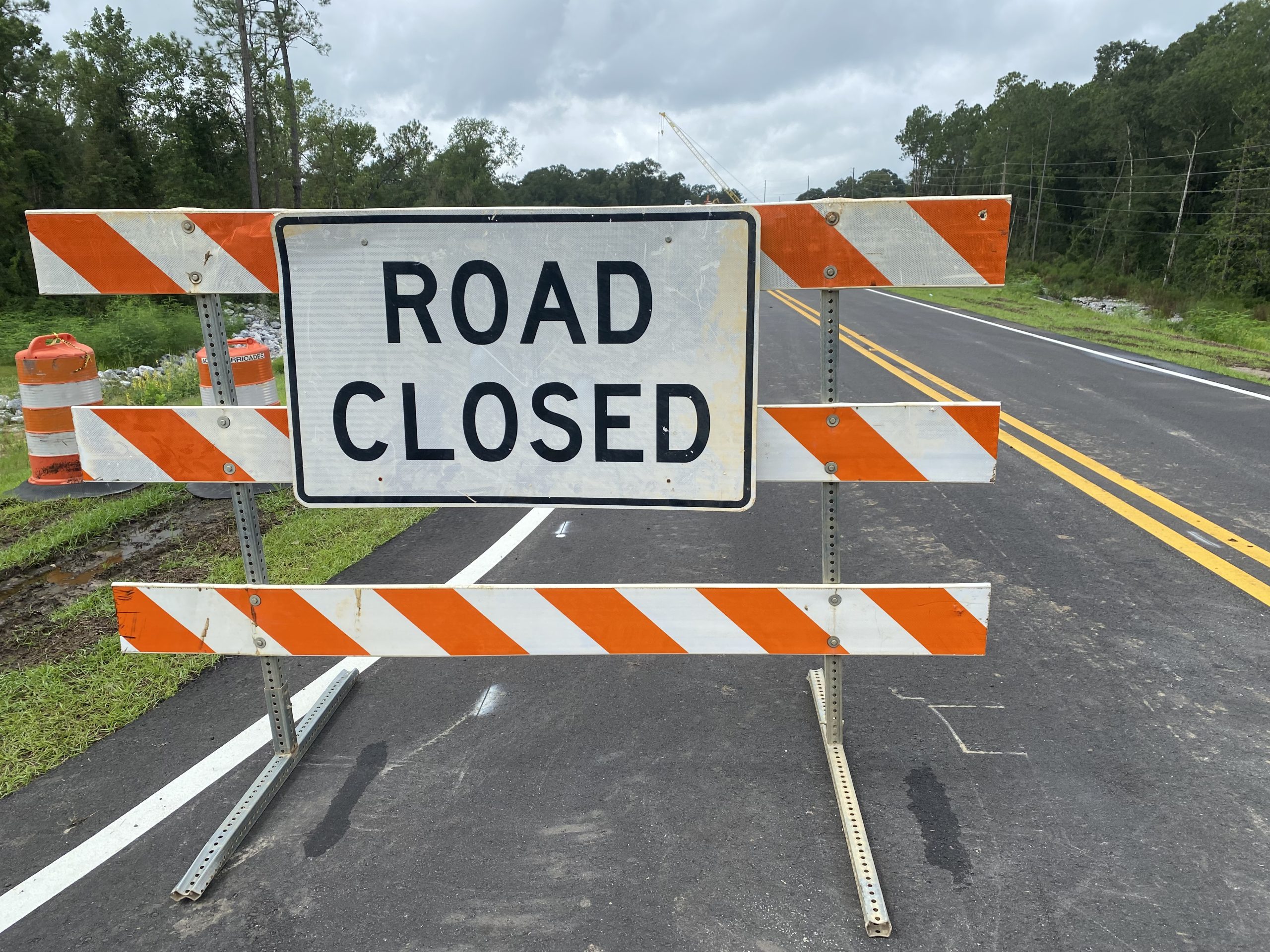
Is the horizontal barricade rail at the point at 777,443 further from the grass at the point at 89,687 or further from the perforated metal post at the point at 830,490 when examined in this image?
the grass at the point at 89,687

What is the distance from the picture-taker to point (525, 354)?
2564 mm

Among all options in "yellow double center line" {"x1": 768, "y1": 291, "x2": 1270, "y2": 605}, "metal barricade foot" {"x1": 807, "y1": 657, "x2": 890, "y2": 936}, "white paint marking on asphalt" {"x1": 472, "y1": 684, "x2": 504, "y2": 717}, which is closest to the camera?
"metal barricade foot" {"x1": 807, "y1": 657, "x2": 890, "y2": 936}

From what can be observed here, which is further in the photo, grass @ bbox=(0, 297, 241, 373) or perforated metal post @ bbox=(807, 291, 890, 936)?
grass @ bbox=(0, 297, 241, 373)

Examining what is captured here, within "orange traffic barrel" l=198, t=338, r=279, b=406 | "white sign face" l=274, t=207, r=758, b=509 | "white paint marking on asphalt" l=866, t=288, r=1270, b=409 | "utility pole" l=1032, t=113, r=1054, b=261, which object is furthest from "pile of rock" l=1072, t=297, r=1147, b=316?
"white sign face" l=274, t=207, r=758, b=509

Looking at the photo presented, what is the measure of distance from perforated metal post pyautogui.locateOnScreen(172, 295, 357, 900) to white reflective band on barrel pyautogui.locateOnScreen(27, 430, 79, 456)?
16.5 ft

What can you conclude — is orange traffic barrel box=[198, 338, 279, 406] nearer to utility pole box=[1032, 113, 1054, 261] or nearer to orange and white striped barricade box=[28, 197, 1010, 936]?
orange and white striped barricade box=[28, 197, 1010, 936]

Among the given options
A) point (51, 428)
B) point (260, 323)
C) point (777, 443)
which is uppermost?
point (777, 443)

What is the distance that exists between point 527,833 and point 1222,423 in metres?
8.33

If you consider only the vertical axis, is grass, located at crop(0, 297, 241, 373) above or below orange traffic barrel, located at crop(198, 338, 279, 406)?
below

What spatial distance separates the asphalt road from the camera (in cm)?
238

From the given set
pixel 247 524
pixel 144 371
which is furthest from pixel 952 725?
pixel 144 371

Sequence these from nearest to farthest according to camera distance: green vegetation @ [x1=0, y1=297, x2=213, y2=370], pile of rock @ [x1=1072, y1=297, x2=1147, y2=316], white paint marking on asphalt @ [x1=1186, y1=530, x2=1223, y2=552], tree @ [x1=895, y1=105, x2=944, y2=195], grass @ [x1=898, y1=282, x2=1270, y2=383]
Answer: white paint marking on asphalt @ [x1=1186, y1=530, x2=1223, y2=552] < grass @ [x1=898, y1=282, x2=1270, y2=383] < green vegetation @ [x1=0, y1=297, x2=213, y2=370] < pile of rock @ [x1=1072, y1=297, x2=1147, y2=316] < tree @ [x1=895, y1=105, x2=944, y2=195]

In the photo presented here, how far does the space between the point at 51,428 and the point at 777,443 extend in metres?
6.84

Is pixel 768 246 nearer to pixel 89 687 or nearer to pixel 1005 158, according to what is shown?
pixel 89 687
